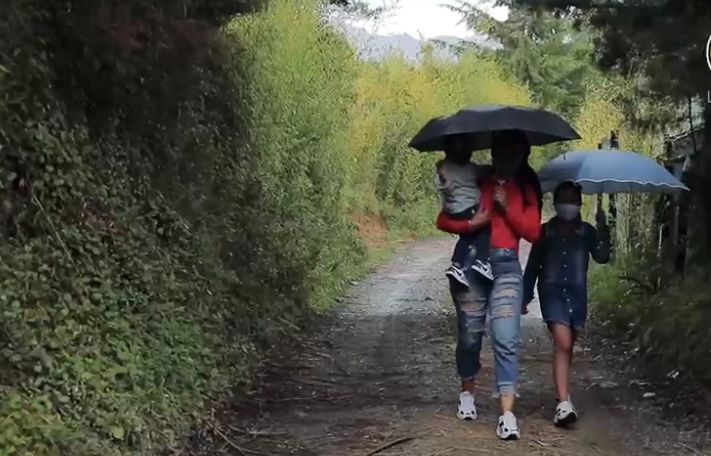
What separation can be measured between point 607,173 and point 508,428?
2.15 m

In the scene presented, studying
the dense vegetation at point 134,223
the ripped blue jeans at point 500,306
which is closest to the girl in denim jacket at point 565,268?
the ripped blue jeans at point 500,306

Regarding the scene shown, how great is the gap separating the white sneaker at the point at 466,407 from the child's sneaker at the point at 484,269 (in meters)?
0.92

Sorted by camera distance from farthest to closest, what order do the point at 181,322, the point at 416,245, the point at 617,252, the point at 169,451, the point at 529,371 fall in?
the point at 416,245, the point at 617,252, the point at 529,371, the point at 181,322, the point at 169,451

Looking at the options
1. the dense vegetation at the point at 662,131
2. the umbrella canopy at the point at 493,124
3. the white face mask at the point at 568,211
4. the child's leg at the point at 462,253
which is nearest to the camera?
the umbrella canopy at the point at 493,124

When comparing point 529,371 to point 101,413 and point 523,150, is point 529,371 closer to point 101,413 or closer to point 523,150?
point 523,150

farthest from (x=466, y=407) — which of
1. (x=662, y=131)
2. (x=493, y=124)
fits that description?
(x=662, y=131)

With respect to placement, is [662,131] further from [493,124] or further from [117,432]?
[117,432]

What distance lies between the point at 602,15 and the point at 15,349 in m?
5.96

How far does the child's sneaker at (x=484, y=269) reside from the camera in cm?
632

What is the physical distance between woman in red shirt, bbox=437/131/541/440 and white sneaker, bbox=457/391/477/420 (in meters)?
0.37

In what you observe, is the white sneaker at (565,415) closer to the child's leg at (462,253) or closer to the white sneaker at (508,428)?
the white sneaker at (508,428)

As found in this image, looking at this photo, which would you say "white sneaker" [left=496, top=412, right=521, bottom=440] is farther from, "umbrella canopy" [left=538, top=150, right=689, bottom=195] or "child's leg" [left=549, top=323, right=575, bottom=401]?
"umbrella canopy" [left=538, top=150, right=689, bottom=195]

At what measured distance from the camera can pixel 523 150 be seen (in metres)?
6.41

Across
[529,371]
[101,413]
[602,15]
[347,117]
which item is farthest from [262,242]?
[347,117]
